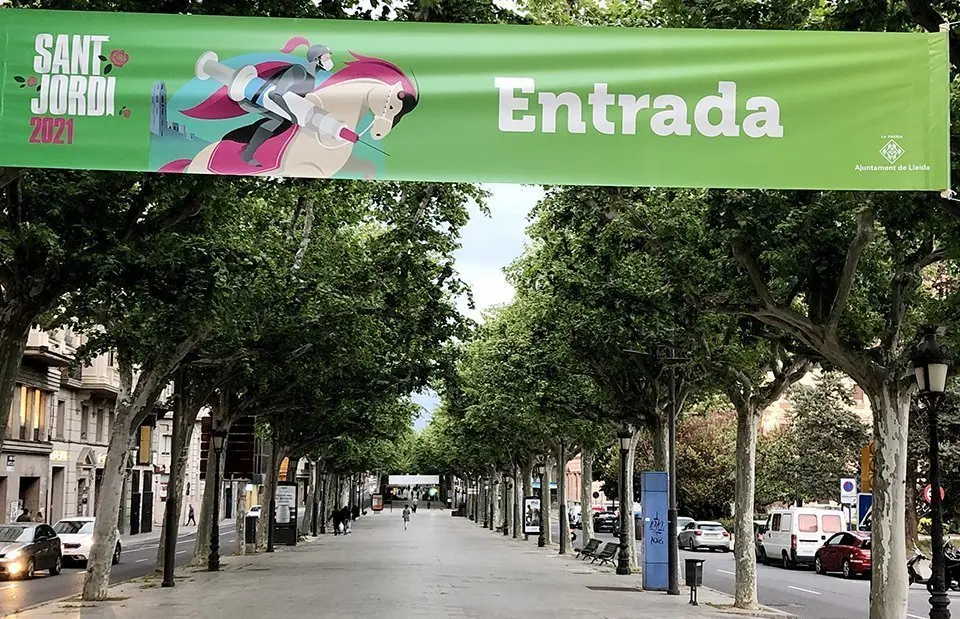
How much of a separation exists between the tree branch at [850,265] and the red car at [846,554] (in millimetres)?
20083

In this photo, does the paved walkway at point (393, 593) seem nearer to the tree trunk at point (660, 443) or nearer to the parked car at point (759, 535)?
the tree trunk at point (660, 443)

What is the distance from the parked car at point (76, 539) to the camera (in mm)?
33634

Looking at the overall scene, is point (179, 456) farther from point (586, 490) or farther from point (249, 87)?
point (249, 87)

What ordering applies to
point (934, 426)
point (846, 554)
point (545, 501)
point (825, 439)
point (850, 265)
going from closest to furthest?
point (934, 426) → point (850, 265) → point (846, 554) → point (545, 501) → point (825, 439)

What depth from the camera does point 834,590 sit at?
96.9 feet

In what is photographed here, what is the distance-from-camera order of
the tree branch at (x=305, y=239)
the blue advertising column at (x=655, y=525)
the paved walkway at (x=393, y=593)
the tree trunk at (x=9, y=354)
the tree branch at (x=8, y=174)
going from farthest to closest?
the tree branch at (x=305, y=239) < the blue advertising column at (x=655, y=525) < the paved walkway at (x=393, y=593) < the tree trunk at (x=9, y=354) < the tree branch at (x=8, y=174)

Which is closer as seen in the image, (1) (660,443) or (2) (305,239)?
(2) (305,239)

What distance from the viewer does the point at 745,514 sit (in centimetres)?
2202

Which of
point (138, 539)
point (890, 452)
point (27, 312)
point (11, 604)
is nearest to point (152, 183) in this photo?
point (27, 312)

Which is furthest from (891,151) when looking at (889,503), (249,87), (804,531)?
(804,531)

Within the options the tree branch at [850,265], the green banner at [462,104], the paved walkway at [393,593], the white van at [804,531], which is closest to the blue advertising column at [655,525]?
the paved walkway at [393,593]

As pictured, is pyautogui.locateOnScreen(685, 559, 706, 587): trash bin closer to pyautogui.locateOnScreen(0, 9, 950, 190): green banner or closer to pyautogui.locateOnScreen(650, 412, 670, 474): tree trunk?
pyautogui.locateOnScreen(650, 412, 670, 474): tree trunk

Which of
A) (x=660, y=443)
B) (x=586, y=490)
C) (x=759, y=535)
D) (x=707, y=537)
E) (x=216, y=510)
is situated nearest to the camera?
(x=660, y=443)

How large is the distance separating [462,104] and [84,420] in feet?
168
